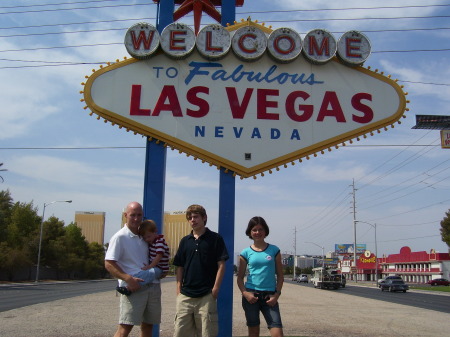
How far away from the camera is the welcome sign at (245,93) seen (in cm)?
695

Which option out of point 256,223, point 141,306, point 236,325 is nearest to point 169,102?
point 256,223

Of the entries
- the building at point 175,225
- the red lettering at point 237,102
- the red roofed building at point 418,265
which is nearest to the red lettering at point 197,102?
the red lettering at point 237,102

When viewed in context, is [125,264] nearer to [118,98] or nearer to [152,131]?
[152,131]

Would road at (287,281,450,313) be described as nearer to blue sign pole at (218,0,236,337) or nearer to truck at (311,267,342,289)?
truck at (311,267,342,289)

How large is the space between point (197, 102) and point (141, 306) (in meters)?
3.41

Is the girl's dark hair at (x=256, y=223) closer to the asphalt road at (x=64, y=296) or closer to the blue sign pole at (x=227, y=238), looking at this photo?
the blue sign pole at (x=227, y=238)

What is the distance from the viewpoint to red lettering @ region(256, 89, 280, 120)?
7.07 metres

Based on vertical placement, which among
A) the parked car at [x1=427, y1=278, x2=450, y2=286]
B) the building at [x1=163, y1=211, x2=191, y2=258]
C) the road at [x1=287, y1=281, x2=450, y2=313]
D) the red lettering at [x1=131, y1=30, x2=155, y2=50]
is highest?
the red lettering at [x1=131, y1=30, x2=155, y2=50]

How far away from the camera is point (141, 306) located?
4723 mm

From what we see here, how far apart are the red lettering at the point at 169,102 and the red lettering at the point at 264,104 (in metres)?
1.22

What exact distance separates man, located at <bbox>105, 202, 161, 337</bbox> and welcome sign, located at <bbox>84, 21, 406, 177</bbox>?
7.59 feet

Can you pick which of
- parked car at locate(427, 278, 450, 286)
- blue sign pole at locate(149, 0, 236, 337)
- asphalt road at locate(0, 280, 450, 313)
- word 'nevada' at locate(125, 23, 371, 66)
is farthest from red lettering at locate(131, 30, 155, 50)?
parked car at locate(427, 278, 450, 286)

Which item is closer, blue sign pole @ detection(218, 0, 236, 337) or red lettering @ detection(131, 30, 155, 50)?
blue sign pole @ detection(218, 0, 236, 337)

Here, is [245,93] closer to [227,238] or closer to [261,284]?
[227,238]
